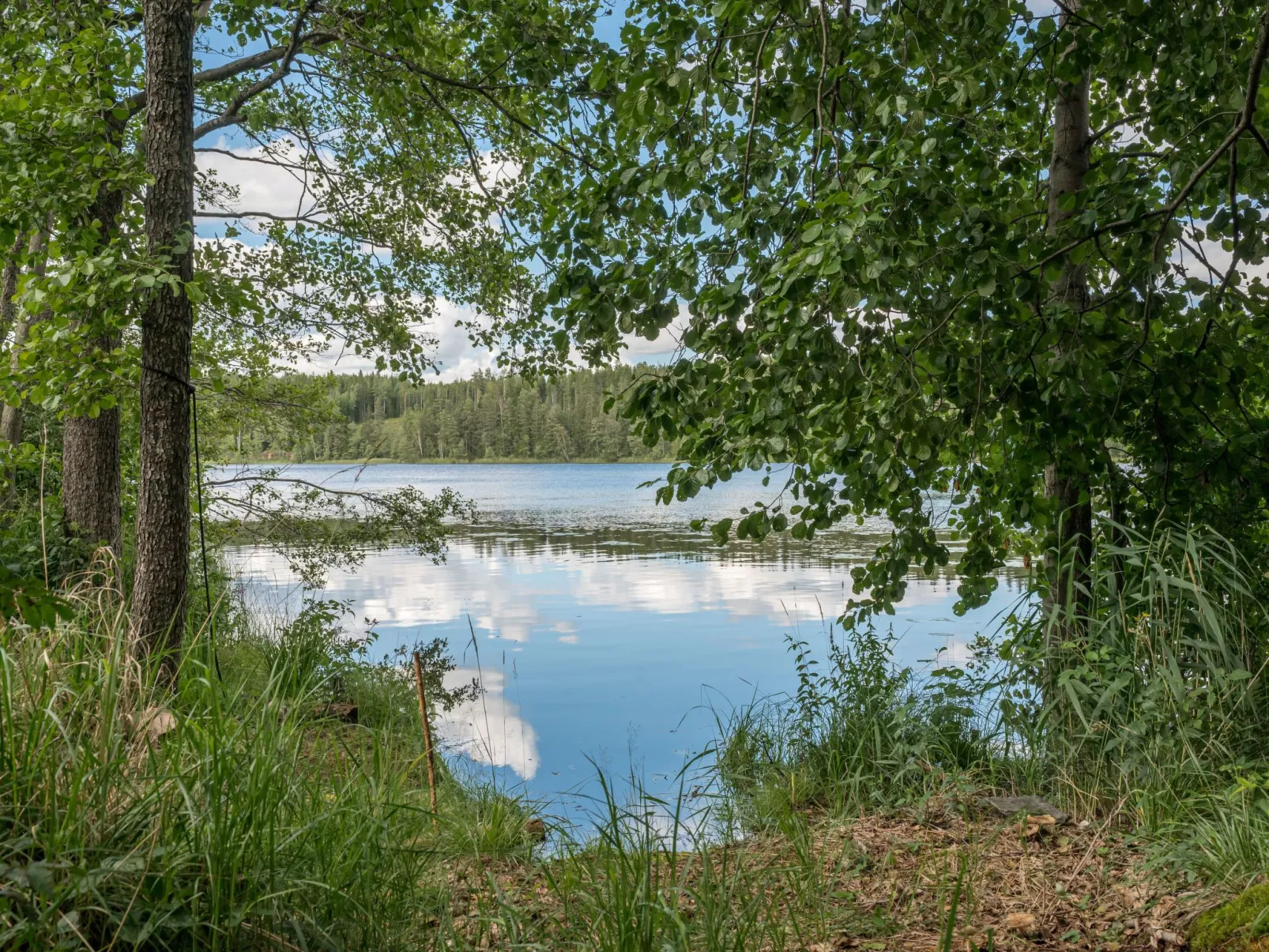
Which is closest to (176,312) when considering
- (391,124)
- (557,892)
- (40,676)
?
(40,676)

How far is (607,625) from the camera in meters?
10.8

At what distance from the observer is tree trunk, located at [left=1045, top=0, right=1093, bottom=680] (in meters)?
4.07

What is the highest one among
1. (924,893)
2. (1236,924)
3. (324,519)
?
(324,519)

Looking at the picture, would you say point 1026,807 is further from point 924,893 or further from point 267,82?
point 267,82

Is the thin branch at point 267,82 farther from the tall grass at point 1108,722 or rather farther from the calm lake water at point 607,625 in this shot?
the tall grass at point 1108,722

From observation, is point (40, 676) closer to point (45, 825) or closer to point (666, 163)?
point (45, 825)

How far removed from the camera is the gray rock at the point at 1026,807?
358 cm

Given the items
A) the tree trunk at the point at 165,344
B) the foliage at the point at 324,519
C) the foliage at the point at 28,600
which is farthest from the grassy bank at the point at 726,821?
the foliage at the point at 324,519

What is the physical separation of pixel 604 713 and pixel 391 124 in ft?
17.8

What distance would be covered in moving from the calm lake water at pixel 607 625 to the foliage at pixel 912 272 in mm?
788

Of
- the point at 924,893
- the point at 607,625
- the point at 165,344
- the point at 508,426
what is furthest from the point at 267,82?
the point at 508,426

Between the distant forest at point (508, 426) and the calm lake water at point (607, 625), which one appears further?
the distant forest at point (508, 426)

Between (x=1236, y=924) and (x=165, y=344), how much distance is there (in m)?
4.75

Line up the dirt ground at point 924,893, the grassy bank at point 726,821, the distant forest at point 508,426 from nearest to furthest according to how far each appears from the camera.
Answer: the grassy bank at point 726,821 → the dirt ground at point 924,893 → the distant forest at point 508,426
